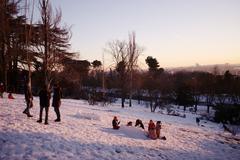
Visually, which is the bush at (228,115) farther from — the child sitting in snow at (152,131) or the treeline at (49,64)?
the child sitting in snow at (152,131)

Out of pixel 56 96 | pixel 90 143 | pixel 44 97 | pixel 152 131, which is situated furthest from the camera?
pixel 152 131

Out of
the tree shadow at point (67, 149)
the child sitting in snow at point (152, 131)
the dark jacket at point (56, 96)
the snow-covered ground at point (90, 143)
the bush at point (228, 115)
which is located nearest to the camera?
the tree shadow at point (67, 149)

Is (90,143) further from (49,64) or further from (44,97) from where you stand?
(49,64)

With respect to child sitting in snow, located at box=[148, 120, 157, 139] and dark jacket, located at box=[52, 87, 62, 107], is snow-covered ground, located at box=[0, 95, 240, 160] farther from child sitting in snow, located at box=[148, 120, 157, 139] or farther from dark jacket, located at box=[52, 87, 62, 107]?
dark jacket, located at box=[52, 87, 62, 107]

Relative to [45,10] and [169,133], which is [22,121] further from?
[45,10]

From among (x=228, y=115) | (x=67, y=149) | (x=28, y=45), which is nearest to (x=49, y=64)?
(x=28, y=45)

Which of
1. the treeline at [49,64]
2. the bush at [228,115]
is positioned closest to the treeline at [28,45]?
the treeline at [49,64]

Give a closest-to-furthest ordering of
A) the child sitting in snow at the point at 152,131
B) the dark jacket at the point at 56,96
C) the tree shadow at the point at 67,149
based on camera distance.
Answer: the tree shadow at the point at 67,149 < the dark jacket at the point at 56,96 < the child sitting in snow at the point at 152,131

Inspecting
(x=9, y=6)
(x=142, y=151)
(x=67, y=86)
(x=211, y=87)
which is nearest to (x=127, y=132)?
(x=142, y=151)

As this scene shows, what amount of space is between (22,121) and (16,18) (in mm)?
23745

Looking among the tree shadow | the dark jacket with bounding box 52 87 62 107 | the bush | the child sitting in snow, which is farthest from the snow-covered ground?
the bush

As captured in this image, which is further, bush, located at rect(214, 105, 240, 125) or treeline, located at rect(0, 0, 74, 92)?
bush, located at rect(214, 105, 240, 125)

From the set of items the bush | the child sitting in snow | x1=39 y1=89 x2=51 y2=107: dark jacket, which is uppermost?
x1=39 y1=89 x2=51 y2=107: dark jacket

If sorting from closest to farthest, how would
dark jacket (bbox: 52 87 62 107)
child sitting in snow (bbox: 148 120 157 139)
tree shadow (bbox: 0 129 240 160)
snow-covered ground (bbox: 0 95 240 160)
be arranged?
tree shadow (bbox: 0 129 240 160) < snow-covered ground (bbox: 0 95 240 160) < dark jacket (bbox: 52 87 62 107) < child sitting in snow (bbox: 148 120 157 139)
